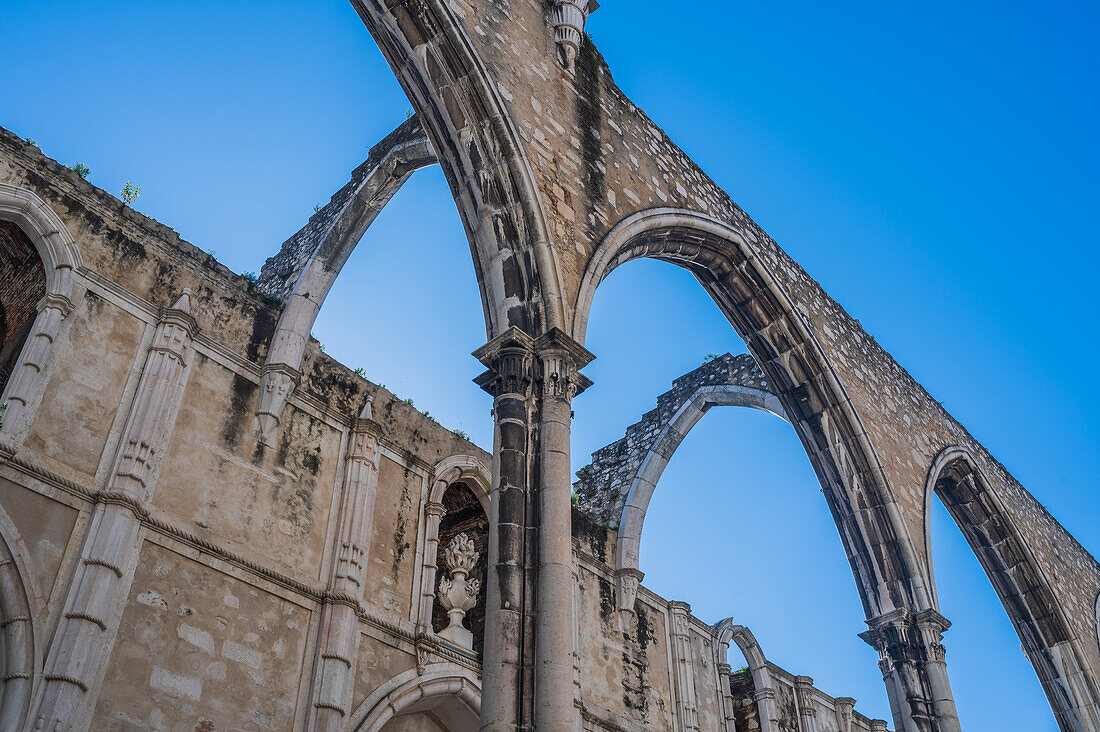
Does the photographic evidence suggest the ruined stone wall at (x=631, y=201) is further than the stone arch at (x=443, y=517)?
No

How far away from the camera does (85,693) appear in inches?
228

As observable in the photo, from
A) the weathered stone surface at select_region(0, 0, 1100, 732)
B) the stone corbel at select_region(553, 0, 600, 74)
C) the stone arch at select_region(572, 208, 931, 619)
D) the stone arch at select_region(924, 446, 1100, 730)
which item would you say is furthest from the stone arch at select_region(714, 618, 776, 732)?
the stone corbel at select_region(553, 0, 600, 74)

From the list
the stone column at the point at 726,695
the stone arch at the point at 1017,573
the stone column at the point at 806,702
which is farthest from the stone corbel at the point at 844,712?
the stone column at the point at 726,695

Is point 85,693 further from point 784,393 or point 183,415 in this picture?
point 784,393

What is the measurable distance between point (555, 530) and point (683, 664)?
20.7 feet

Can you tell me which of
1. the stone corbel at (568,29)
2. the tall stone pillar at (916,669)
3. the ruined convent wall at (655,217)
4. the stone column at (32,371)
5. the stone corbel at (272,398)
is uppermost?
the stone corbel at (568,29)

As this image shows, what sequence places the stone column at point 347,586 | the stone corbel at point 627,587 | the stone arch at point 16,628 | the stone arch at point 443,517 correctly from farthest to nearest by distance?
the stone corbel at point 627,587 → the stone arch at point 443,517 → the stone column at point 347,586 → the stone arch at point 16,628

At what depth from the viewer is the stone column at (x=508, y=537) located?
472 cm

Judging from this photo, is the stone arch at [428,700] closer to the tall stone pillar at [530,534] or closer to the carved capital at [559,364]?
the tall stone pillar at [530,534]

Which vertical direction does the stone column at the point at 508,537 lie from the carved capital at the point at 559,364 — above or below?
below

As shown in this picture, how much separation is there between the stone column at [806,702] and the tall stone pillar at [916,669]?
3166 millimetres

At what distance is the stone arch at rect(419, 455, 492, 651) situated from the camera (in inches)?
336

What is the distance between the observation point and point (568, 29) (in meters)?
7.98

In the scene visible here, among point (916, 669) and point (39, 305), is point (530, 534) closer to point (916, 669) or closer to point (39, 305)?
point (39, 305)
